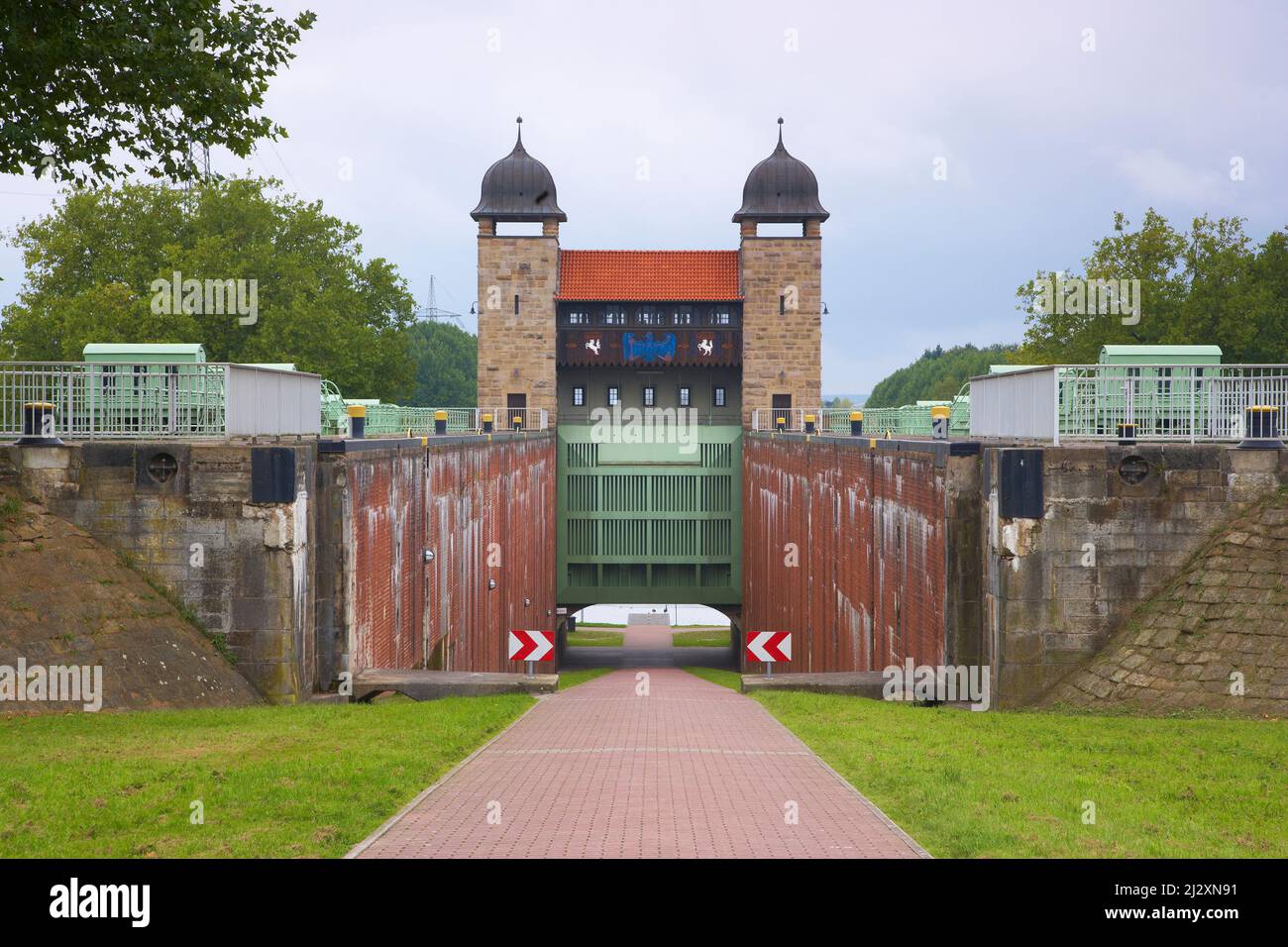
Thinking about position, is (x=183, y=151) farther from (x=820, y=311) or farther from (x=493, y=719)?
(x=820, y=311)

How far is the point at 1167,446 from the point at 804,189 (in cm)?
4418

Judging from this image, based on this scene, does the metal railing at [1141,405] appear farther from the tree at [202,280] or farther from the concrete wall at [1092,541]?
the tree at [202,280]

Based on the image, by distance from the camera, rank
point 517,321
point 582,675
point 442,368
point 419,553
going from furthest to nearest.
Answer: point 442,368 < point 517,321 < point 582,675 < point 419,553

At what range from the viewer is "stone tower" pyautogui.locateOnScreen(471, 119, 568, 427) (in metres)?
57.2

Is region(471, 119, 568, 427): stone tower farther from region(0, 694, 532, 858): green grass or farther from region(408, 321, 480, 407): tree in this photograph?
region(408, 321, 480, 407): tree

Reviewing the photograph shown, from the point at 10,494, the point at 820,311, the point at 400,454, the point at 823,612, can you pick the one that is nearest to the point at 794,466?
the point at 823,612

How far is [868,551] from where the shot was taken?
2312 centimetres

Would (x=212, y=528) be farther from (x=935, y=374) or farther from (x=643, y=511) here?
(x=935, y=374)

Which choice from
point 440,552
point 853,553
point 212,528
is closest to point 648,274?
point 853,553

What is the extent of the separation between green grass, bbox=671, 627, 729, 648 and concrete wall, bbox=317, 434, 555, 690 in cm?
2611

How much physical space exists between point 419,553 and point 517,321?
121ft

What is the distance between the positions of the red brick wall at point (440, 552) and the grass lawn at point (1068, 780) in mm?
6043

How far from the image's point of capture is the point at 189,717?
14.2 metres

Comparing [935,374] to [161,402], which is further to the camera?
[935,374]
